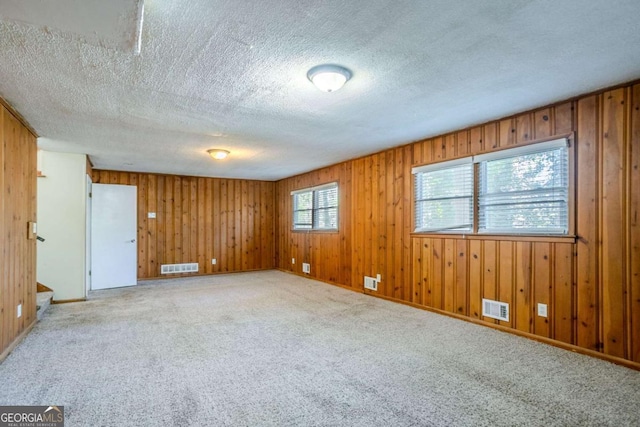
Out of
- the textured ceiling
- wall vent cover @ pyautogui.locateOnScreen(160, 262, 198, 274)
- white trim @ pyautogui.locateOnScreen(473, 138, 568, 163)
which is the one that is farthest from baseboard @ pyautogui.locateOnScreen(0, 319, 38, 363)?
white trim @ pyautogui.locateOnScreen(473, 138, 568, 163)

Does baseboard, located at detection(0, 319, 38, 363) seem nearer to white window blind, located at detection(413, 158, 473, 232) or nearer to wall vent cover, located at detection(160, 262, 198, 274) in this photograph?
wall vent cover, located at detection(160, 262, 198, 274)

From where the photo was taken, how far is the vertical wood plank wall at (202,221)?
22.7 ft

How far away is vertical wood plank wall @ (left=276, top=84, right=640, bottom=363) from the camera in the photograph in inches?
103

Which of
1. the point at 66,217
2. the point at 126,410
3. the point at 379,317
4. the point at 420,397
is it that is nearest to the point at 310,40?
the point at 420,397

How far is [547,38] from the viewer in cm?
198

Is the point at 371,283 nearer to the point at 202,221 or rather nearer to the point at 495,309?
the point at 495,309

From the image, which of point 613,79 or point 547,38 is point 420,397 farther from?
point 613,79

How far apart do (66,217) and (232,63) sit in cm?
432

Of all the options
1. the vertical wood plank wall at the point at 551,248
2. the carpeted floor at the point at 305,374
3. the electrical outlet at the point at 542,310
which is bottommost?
the carpeted floor at the point at 305,374

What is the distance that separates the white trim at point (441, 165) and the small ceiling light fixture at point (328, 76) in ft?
6.80

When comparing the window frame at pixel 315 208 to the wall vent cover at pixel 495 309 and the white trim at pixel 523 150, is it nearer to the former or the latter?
the white trim at pixel 523 150

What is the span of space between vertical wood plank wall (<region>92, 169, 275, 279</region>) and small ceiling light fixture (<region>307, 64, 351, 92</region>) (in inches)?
226

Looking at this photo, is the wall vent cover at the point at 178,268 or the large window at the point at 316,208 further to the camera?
the wall vent cover at the point at 178,268

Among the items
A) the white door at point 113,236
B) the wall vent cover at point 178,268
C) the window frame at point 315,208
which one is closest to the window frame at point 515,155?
the window frame at point 315,208
